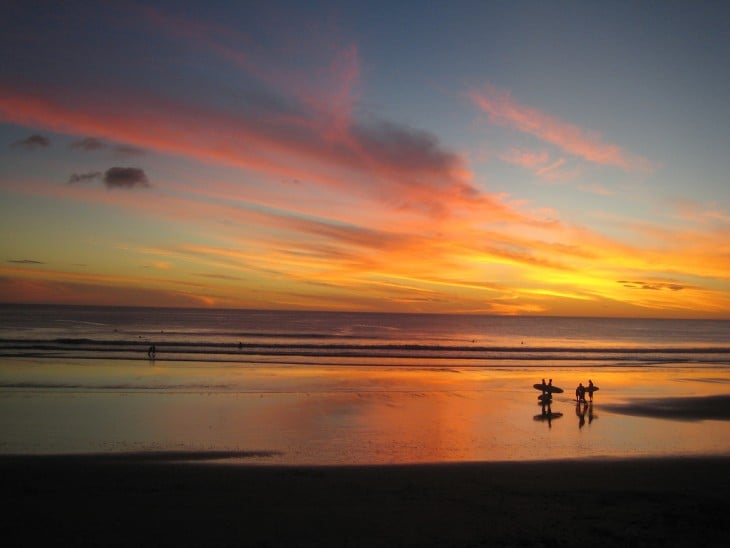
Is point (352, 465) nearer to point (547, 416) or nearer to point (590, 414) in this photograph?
point (547, 416)

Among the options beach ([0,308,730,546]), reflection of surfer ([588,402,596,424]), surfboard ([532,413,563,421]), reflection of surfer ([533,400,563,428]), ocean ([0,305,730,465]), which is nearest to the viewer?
beach ([0,308,730,546])

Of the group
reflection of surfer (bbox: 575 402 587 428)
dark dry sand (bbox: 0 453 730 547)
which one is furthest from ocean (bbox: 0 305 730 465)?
dark dry sand (bbox: 0 453 730 547)

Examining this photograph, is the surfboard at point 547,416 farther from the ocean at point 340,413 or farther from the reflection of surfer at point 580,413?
the reflection of surfer at point 580,413

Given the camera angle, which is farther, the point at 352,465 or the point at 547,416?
the point at 547,416

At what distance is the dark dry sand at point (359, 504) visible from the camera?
909cm

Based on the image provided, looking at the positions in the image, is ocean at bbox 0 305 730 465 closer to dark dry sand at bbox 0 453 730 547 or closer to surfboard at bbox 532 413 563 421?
surfboard at bbox 532 413 563 421

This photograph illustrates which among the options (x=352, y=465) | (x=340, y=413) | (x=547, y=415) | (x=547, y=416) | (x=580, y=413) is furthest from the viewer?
(x=580, y=413)

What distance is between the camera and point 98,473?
12164 mm

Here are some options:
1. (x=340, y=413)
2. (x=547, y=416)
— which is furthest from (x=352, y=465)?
(x=547, y=416)

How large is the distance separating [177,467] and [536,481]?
832 centimetres

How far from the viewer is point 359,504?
10.6 metres

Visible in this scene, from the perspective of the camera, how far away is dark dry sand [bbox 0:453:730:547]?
29.8 feet

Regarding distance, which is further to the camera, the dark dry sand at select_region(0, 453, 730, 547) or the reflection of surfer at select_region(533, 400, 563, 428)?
the reflection of surfer at select_region(533, 400, 563, 428)

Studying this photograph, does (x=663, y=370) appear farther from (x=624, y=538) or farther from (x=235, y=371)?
(x=624, y=538)
